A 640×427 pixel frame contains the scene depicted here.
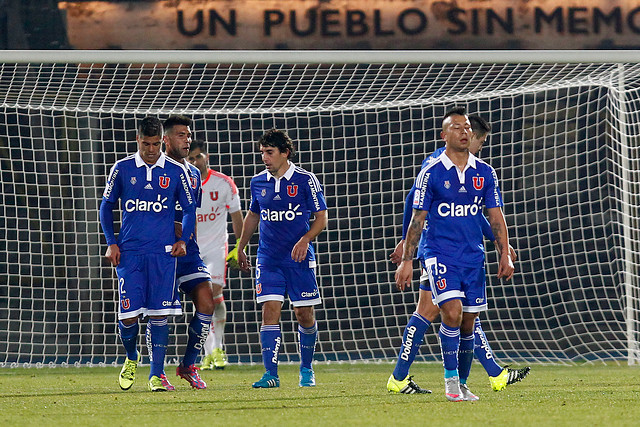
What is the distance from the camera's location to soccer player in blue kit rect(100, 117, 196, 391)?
655cm

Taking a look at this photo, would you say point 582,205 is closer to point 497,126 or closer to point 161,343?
point 497,126

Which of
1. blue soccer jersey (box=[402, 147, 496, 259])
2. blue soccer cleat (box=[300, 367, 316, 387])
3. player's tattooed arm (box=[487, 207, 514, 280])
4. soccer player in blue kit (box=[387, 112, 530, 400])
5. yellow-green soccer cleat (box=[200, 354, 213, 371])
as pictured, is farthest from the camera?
yellow-green soccer cleat (box=[200, 354, 213, 371])

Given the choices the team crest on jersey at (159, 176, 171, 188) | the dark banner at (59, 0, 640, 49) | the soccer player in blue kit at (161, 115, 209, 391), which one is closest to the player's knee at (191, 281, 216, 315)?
the soccer player in blue kit at (161, 115, 209, 391)

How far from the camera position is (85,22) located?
443 inches

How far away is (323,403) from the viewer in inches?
225

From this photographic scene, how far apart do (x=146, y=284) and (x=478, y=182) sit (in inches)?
81.4

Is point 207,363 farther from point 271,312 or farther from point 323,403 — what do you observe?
point 323,403

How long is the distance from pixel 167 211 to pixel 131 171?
0.32 metres

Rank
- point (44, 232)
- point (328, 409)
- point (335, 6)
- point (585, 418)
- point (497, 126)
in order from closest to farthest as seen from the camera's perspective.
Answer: point (585, 418)
point (328, 409)
point (44, 232)
point (497, 126)
point (335, 6)

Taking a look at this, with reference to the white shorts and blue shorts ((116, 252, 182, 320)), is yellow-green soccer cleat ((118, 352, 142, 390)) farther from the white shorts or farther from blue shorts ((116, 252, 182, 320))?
the white shorts

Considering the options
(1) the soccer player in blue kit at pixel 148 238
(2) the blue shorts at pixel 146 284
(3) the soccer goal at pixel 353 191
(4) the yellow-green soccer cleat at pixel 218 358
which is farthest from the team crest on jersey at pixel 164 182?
(4) the yellow-green soccer cleat at pixel 218 358

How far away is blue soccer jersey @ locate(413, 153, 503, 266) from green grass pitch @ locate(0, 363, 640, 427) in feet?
2.52

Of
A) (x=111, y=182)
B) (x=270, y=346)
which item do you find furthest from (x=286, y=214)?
(x=111, y=182)

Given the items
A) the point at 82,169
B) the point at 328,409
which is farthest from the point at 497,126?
the point at 328,409
